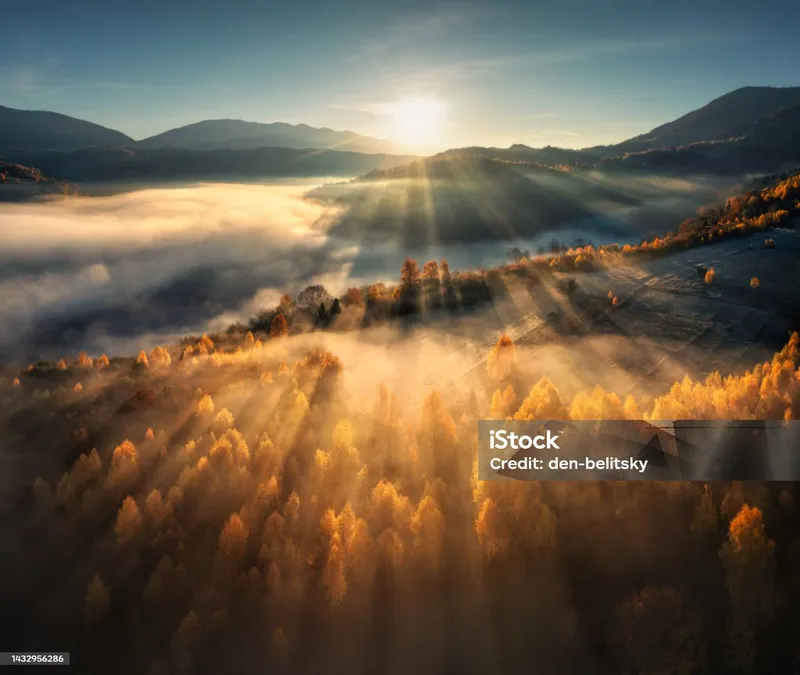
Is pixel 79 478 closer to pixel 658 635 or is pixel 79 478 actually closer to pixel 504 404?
pixel 504 404

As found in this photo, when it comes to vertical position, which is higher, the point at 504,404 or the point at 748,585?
the point at 504,404

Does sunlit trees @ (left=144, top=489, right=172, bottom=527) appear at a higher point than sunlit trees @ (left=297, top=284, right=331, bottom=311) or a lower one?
lower

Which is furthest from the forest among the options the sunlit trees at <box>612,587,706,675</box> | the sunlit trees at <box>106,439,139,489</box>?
the sunlit trees at <box>106,439,139,489</box>

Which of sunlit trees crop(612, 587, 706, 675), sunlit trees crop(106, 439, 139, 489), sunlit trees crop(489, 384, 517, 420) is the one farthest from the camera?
sunlit trees crop(489, 384, 517, 420)

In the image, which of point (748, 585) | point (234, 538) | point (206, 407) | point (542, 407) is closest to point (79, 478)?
point (206, 407)

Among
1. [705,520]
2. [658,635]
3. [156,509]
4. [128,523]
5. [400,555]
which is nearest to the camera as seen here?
[658,635]

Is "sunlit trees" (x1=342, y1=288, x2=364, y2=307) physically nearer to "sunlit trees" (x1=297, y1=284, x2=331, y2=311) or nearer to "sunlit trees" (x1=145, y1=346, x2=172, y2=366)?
"sunlit trees" (x1=297, y1=284, x2=331, y2=311)

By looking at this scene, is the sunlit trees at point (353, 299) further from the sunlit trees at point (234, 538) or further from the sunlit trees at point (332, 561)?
the sunlit trees at point (332, 561)

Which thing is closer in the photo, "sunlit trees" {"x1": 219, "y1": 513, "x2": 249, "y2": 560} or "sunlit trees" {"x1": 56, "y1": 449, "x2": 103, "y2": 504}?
"sunlit trees" {"x1": 219, "y1": 513, "x2": 249, "y2": 560}

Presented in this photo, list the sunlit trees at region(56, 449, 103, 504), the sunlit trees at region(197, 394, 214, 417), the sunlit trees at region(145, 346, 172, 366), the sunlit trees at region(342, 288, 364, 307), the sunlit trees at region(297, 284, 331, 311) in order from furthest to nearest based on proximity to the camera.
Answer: the sunlit trees at region(297, 284, 331, 311), the sunlit trees at region(342, 288, 364, 307), the sunlit trees at region(145, 346, 172, 366), the sunlit trees at region(197, 394, 214, 417), the sunlit trees at region(56, 449, 103, 504)

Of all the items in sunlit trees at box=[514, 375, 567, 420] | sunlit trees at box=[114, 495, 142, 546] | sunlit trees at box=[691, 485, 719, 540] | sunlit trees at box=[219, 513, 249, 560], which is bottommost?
sunlit trees at box=[114, 495, 142, 546]

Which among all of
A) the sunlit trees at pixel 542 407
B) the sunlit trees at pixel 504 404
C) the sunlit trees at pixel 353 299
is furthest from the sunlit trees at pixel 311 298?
the sunlit trees at pixel 542 407

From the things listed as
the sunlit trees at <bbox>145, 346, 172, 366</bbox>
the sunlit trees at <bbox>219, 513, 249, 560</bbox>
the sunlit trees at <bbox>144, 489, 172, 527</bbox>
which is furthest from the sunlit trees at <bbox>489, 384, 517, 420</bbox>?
the sunlit trees at <bbox>145, 346, 172, 366</bbox>

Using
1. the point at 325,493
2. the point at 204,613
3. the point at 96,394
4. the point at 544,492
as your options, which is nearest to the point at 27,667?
the point at 204,613
